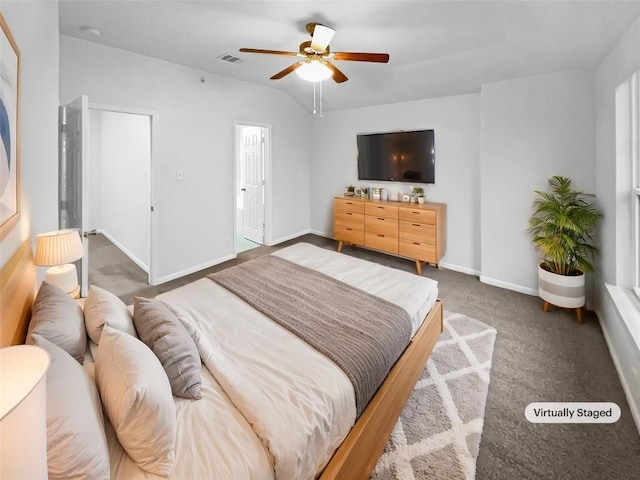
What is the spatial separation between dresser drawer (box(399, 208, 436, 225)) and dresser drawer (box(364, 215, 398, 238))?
0.16 meters

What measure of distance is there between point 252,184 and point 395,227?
2725 mm

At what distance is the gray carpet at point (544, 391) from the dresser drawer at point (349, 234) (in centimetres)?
162

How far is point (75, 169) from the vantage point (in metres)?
2.76

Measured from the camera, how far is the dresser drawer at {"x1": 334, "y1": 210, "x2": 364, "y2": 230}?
4.88 m

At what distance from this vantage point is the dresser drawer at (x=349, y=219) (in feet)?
16.0

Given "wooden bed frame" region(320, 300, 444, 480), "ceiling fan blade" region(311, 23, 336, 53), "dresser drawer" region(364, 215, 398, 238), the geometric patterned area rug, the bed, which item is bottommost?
the geometric patterned area rug

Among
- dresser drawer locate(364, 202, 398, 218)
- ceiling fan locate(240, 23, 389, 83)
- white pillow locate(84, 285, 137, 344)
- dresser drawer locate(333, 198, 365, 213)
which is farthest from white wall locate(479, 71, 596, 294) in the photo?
white pillow locate(84, 285, 137, 344)

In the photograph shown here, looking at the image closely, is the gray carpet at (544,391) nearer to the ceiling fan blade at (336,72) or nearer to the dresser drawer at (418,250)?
the dresser drawer at (418,250)

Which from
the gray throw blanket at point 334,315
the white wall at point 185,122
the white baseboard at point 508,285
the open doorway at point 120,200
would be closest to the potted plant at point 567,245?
the white baseboard at point 508,285

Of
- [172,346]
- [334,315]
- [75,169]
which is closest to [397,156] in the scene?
[334,315]

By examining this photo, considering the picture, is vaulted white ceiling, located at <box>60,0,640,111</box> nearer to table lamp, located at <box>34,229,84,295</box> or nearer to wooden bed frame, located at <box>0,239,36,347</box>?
table lamp, located at <box>34,229,84,295</box>

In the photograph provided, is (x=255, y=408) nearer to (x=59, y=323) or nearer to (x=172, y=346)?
(x=172, y=346)

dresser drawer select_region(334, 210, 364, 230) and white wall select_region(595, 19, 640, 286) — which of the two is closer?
white wall select_region(595, 19, 640, 286)

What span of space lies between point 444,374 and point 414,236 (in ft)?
7.53
